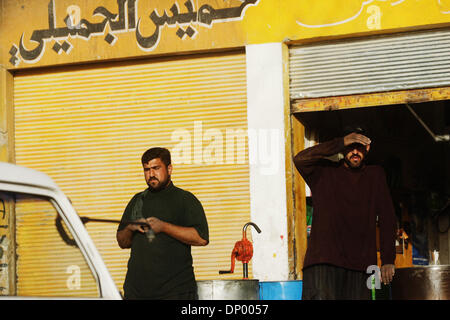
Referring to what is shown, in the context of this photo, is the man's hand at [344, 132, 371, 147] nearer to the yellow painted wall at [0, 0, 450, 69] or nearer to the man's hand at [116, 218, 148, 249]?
the man's hand at [116, 218, 148, 249]

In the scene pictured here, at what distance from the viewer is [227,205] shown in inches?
352

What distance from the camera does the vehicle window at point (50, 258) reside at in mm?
3195

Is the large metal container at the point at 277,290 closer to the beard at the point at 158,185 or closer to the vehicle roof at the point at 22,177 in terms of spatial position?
the beard at the point at 158,185

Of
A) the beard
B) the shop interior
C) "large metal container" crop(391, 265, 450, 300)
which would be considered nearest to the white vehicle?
the beard

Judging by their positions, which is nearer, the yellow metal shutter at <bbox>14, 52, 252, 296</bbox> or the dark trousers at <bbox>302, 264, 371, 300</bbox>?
the dark trousers at <bbox>302, 264, 371, 300</bbox>

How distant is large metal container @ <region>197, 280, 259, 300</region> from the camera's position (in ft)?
20.5

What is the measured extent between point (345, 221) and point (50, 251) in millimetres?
2764

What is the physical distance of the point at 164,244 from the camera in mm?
5441

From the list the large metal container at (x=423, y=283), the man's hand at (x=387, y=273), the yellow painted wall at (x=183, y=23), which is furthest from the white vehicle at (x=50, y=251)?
the yellow painted wall at (x=183, y=23)

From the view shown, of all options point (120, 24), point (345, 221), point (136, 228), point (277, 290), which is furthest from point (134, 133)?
point (345, 221)

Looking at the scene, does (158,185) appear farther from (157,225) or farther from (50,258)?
(50,258)

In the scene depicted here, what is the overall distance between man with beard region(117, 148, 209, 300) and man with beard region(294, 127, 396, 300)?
806 millimetres

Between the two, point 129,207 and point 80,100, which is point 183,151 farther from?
point 129,207
